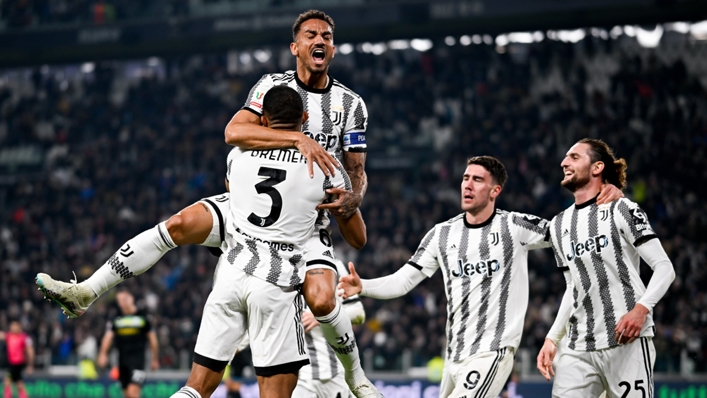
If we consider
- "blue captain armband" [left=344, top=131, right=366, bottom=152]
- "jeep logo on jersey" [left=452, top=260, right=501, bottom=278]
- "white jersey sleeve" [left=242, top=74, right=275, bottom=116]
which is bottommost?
"jeep logo on jersey" [left=452, top=260, right=501, bottom=278]

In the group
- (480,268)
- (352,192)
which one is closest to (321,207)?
(352,192)

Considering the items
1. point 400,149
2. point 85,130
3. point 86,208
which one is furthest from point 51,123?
point 400,149

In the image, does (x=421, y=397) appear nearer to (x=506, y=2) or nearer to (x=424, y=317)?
(x=424, y=317)

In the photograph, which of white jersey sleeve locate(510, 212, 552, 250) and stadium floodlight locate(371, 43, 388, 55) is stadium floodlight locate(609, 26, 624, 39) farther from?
white jersey sleeve locate(510, 212, 552, 250)

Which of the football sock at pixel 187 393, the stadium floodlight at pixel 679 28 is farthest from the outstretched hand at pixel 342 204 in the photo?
the stadium floodlight at pixel 679 28

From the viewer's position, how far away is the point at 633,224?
635cm

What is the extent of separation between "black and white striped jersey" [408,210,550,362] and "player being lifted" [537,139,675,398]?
0.92ft

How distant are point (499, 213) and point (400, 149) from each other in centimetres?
1770

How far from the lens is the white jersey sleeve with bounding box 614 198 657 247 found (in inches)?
247

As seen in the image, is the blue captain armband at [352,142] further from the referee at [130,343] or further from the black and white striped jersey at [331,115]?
the referee at [130,343]

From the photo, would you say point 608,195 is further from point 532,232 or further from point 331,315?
point 331,315

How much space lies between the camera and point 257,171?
5633 mm

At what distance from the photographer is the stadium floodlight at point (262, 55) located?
2819 cm

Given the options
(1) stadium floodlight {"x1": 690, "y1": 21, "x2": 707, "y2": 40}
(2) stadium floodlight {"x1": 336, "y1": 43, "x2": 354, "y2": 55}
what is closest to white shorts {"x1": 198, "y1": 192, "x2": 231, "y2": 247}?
(1) stadium floodlight {"x1": 690, "y1": 21, "x2": 707, "y2": 40}
